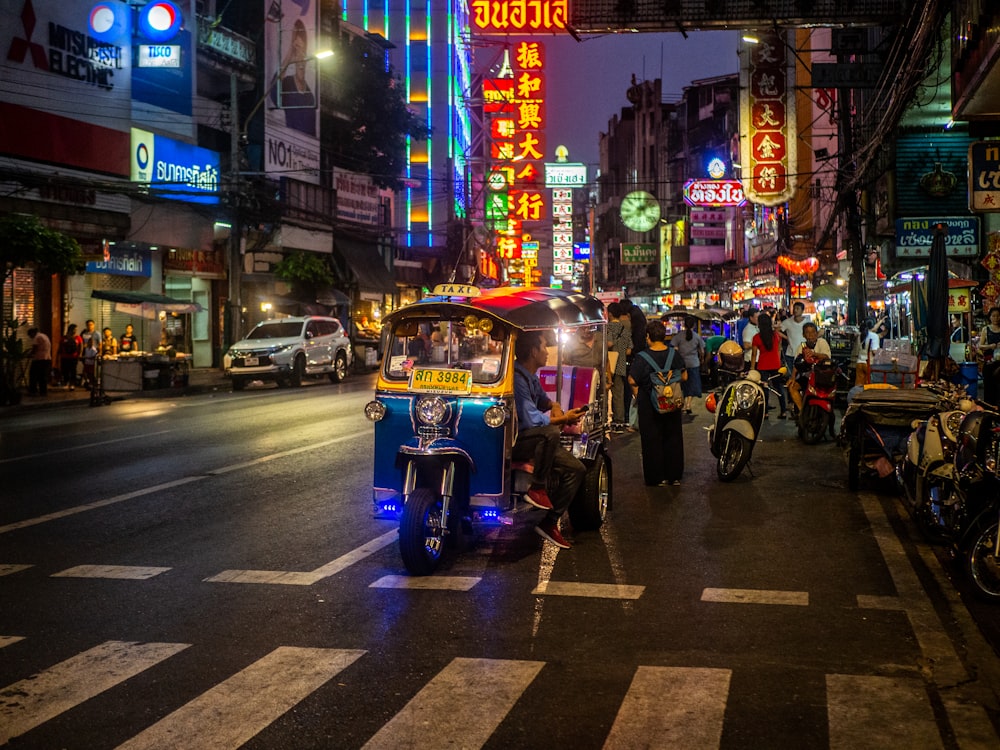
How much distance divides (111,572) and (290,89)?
34.9 metres

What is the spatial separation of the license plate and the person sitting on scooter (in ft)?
28.0

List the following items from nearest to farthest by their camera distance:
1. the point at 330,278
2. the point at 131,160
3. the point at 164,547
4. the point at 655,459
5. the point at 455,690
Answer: the point at 455,690
the point at 164,547
the point at 655,459
the point at 131,160
the point at 330,278

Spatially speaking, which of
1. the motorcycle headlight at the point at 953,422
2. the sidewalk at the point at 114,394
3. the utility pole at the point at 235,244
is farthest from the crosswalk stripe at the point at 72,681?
the utility pole at the point at 235,244

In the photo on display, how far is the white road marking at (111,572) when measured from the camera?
7.65m

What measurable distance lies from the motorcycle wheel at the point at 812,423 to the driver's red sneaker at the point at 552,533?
8205mm

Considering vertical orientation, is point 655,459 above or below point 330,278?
below

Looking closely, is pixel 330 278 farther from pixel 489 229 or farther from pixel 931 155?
pixel 489 229

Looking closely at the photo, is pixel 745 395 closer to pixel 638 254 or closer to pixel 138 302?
pixel 138 302

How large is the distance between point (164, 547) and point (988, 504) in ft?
19.9

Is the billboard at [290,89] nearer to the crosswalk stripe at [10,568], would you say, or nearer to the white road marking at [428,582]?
the crosswalk stripe at [10,568]

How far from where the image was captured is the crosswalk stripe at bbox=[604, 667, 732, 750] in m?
4.54

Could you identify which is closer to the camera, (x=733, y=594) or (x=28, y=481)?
(x=733, y=594)

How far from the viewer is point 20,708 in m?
4.97

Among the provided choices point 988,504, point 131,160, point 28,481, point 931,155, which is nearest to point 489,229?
point 131,160
